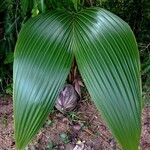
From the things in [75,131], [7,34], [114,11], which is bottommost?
[75,131]

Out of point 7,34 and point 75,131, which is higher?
point 7,34

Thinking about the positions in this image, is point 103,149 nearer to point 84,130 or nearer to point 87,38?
point 84,130

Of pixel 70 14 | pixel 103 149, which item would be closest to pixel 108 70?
pixel 70 14

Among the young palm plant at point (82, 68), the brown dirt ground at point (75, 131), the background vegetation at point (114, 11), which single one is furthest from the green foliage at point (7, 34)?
the young palm plant at point (82, 68)

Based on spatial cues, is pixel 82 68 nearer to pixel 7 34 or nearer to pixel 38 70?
pixel 38 70

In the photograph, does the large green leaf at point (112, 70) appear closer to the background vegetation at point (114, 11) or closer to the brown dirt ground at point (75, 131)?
the background vegetation at point (114, 11)

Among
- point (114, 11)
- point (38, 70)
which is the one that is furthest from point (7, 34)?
point (38, 70)
